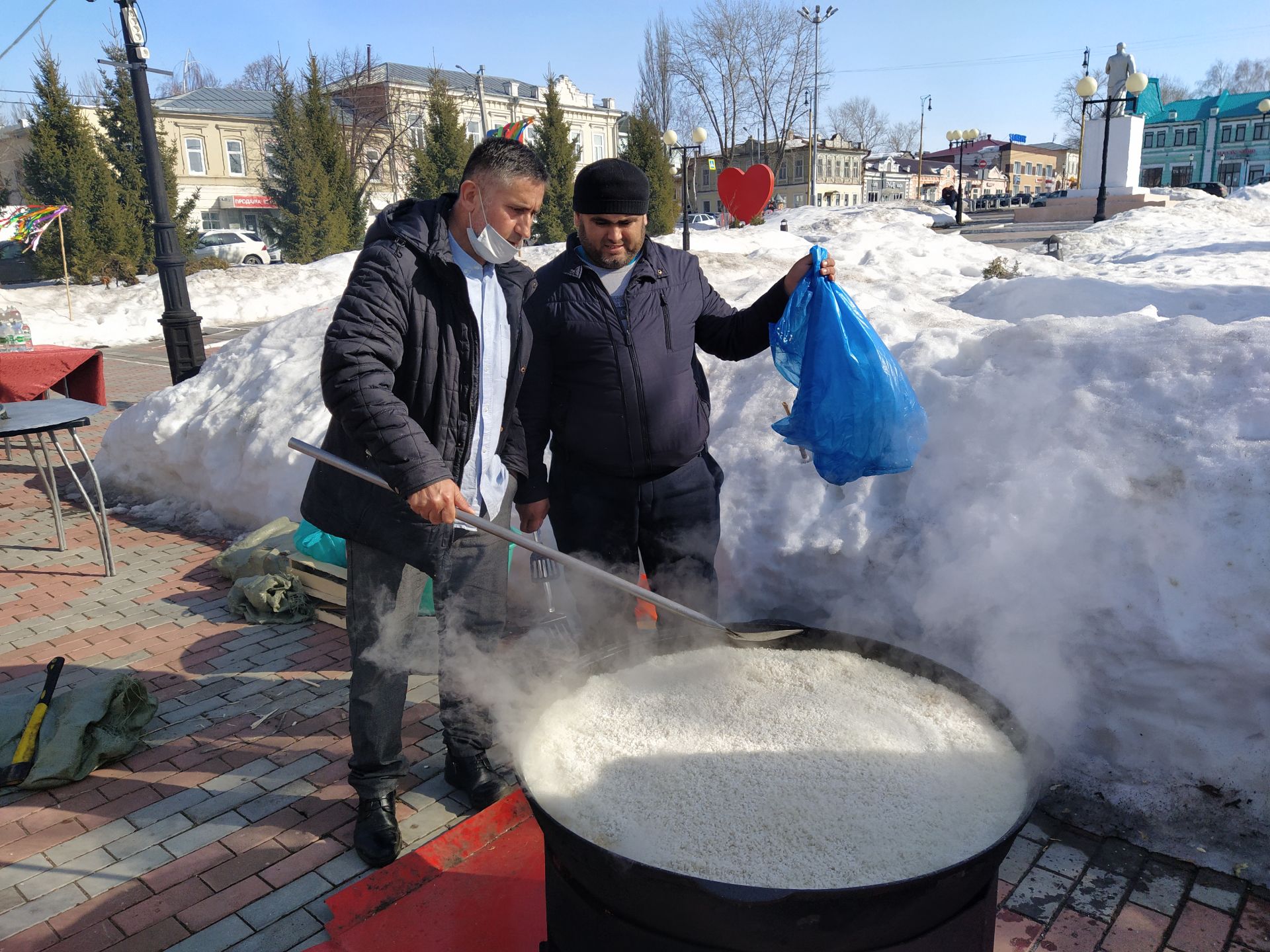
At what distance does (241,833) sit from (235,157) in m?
45.2

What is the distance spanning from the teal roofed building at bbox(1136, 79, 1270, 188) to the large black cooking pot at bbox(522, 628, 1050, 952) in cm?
6408

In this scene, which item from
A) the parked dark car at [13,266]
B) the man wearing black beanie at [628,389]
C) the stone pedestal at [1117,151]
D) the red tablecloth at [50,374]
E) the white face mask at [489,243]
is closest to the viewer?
the white face mask at [489,243]

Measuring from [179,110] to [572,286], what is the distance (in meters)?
44.9

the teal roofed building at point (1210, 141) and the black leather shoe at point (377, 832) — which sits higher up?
the teal roofed building at point (1210, 141)

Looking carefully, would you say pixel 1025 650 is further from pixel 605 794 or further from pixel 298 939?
pixel 298 939

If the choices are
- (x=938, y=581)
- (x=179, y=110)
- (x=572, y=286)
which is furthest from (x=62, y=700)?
(x=179, y=110)

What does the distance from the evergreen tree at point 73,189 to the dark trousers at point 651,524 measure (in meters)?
21.9

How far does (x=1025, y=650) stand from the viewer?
2.68 metres

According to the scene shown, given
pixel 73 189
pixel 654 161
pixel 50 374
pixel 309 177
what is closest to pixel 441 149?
pixel 309 177

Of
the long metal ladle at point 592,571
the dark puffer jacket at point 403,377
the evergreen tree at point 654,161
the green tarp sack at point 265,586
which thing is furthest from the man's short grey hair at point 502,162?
the evergreen tree at point 654,161

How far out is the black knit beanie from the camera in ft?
7.94

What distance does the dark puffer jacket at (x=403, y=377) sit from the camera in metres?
1.96

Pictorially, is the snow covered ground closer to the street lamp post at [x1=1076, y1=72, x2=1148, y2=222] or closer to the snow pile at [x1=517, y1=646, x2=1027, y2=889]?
the snow pile at [x1=517, y1=646, x2=1027, y2=889]

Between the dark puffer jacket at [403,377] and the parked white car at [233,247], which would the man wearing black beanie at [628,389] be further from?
the parked white car at [233,247]
